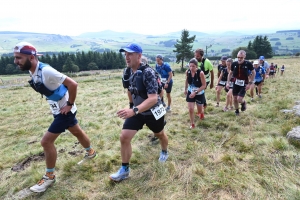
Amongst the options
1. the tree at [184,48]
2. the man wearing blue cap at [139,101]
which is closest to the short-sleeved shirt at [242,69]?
the man wearing blue cap at [139,101]

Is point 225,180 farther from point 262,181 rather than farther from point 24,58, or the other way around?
point 24,58

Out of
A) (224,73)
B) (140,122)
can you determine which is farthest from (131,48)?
(224,73)

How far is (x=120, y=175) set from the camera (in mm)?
3975

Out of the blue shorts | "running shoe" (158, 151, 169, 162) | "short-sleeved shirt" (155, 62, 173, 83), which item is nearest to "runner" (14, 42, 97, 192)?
the blue shorts

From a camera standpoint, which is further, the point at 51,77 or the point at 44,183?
the point at 44,183

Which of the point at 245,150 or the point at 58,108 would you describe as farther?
the point at 245,150

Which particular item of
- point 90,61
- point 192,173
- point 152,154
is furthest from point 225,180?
point 90,61

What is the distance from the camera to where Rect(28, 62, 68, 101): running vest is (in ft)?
11.7

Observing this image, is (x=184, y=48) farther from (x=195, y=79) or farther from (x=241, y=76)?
(x=195, y=79)

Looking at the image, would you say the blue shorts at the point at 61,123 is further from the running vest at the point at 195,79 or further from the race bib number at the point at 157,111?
the running vest at the point at 195,79

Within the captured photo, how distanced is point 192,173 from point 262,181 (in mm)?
1249

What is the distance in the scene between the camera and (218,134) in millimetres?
5945

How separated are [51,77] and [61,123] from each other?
981 millimetres

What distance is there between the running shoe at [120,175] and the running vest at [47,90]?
1851 millimetres
